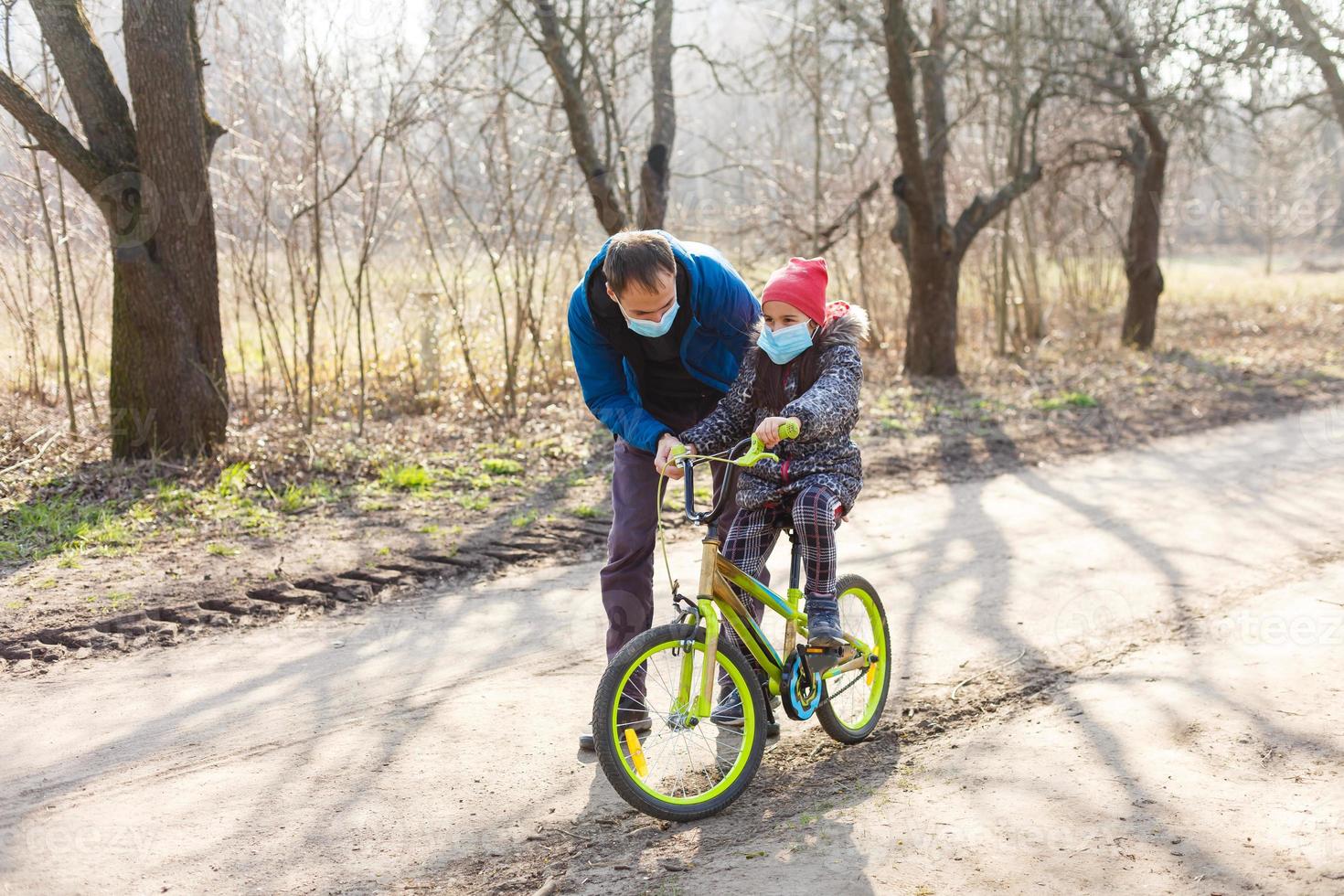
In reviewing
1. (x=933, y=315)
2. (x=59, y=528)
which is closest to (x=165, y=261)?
(x=59, y=528)

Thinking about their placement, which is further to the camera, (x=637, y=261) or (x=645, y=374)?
(x=645, y=374)

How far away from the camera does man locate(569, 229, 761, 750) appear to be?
3795 millimetres

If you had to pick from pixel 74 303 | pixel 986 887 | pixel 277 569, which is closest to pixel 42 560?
pixel 277 569

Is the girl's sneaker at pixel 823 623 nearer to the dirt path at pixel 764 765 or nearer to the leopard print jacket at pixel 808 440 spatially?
the leopard print jacket at pixel 808 440

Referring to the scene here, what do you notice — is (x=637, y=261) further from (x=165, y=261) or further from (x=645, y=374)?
(x=165, y=261)

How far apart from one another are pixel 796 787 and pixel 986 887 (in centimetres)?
83

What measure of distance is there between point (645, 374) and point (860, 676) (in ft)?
4.39

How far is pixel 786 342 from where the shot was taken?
3.67 metres

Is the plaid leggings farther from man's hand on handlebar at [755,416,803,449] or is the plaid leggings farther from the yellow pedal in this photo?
the yellow pedal

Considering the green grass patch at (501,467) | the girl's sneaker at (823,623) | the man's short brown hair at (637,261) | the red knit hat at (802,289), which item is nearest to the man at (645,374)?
the man's short brown hair at (637,261)

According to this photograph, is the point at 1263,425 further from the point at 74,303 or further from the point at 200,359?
the point at 74,303

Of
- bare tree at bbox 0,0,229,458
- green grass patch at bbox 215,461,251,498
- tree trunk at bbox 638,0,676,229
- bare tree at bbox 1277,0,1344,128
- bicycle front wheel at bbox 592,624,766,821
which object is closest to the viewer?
bicycle front wheel at bbox 592,624,766,821

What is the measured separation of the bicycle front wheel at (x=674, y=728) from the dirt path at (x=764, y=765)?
12 cm

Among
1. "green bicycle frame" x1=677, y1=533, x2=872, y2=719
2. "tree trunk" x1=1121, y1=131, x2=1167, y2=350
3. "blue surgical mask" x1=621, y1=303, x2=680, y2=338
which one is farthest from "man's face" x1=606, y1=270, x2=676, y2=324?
"tree trunk" x1=1121, y1=131, x2=1167, y2=350
